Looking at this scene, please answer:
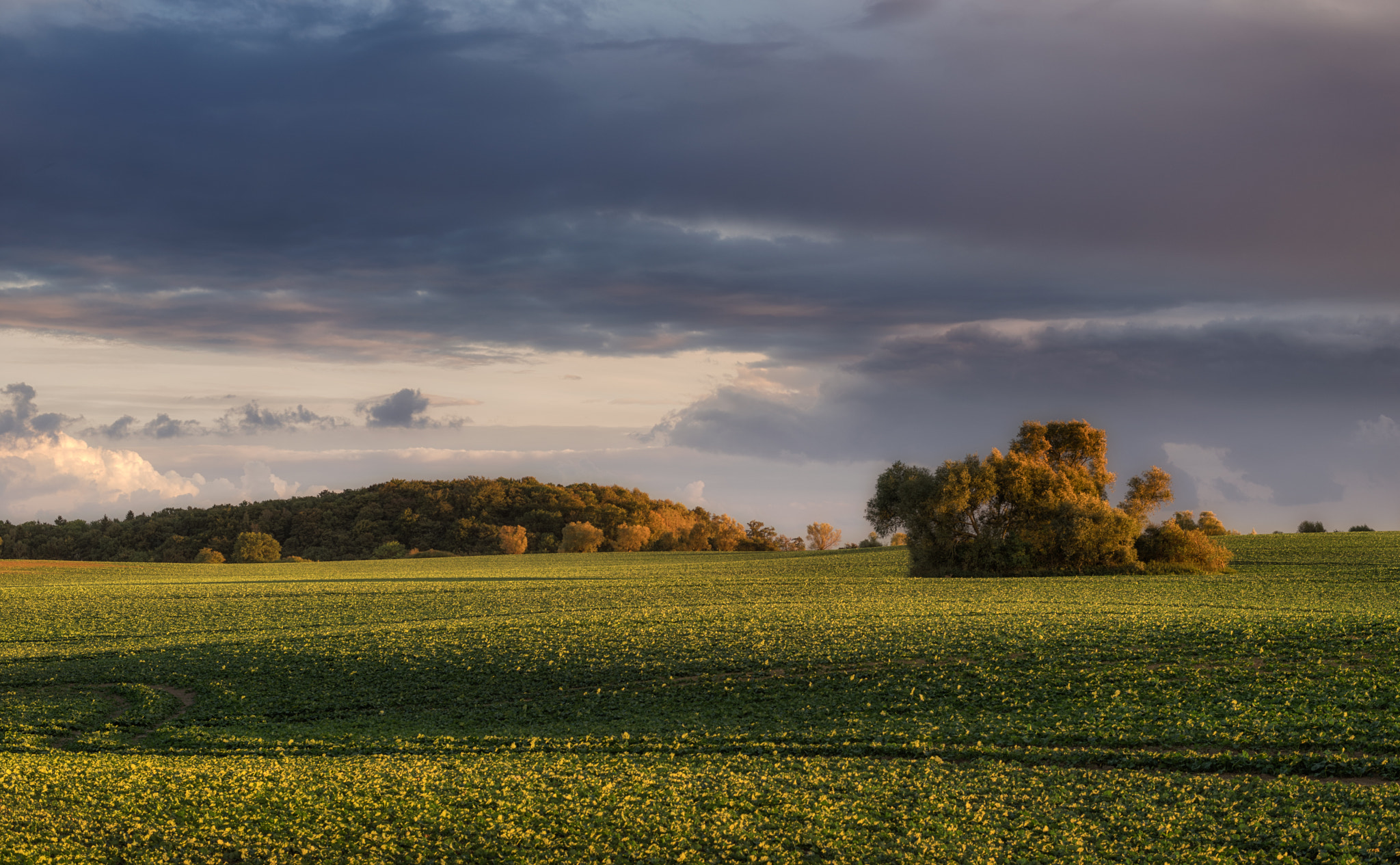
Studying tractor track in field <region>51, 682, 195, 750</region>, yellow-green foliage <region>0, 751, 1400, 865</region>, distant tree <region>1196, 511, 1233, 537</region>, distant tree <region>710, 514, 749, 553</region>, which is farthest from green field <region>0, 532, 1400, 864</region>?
distant tree <region>710, 514, 749, 553</region>

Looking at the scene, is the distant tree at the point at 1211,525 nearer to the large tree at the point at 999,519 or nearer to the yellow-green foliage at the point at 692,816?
the large tree at the point at 999,519

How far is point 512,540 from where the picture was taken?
128 metres

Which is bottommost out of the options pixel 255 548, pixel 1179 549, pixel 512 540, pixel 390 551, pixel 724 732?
pixel 390 551

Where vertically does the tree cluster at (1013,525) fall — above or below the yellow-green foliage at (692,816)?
above

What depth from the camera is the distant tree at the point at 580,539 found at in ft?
415

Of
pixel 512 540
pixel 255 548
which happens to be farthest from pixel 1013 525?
pixel 255 548

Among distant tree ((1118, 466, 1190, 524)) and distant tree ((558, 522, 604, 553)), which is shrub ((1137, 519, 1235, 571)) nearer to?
distant tree ((1118, 466, 1190, 524))

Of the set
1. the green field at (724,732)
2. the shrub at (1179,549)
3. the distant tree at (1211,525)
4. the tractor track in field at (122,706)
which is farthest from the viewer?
the distant tree at (1211,525)

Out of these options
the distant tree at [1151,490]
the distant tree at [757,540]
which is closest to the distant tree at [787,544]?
the distant tree at [757,540]

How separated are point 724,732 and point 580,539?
105 meters

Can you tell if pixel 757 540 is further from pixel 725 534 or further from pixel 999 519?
pixel 999 519

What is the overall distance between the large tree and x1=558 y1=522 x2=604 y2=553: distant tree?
207 feet

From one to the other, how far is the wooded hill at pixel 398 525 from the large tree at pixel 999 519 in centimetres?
6577

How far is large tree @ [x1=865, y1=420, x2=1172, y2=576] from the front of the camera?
66750mm
